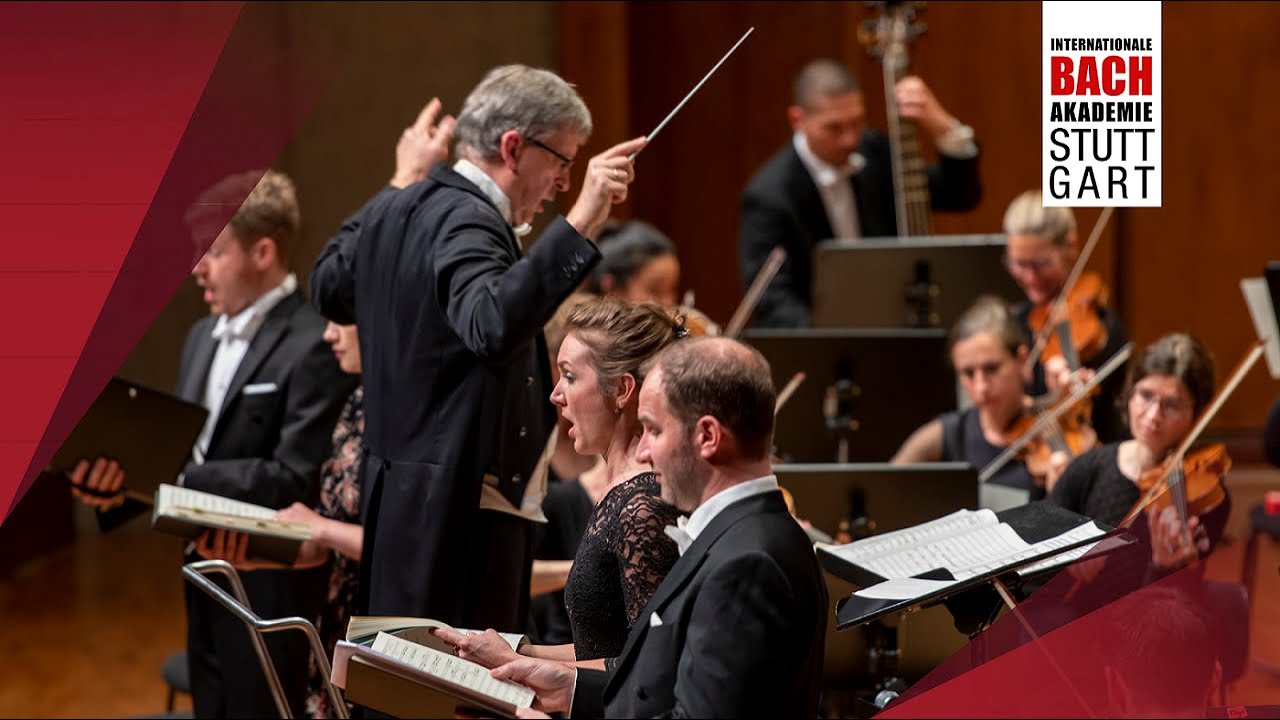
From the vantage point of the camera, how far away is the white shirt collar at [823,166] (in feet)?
17.3

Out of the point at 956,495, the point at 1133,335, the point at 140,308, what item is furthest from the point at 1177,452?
the point at 1133,335

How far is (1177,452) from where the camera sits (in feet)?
10.8

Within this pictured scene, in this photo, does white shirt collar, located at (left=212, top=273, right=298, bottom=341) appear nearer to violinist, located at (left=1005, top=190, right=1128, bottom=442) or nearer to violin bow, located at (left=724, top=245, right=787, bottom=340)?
violin bow, located at (left=724, top=245, right=787, bottom=340)

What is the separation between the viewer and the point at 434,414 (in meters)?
2.74

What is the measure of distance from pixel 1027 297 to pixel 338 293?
2.30 meters

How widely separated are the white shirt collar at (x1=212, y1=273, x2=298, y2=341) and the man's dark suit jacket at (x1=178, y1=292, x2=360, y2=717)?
59mm

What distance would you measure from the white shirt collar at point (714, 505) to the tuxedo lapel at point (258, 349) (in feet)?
5.46

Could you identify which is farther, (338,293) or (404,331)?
(338,293)

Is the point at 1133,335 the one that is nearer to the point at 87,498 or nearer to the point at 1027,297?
the point at 1027,297

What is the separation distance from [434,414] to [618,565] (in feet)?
2.43

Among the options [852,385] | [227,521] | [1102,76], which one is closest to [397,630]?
[227,521]

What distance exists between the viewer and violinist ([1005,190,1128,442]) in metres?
4.31

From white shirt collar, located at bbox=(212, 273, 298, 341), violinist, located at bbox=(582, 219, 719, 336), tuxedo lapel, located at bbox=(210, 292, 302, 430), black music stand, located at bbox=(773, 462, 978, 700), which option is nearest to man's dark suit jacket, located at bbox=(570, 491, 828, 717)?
black music stand, located at bbox=(773, 462, 978, 700)

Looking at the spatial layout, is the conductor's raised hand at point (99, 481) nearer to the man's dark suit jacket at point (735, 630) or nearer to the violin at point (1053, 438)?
the man's dark suit jacket at point (735, 630)
